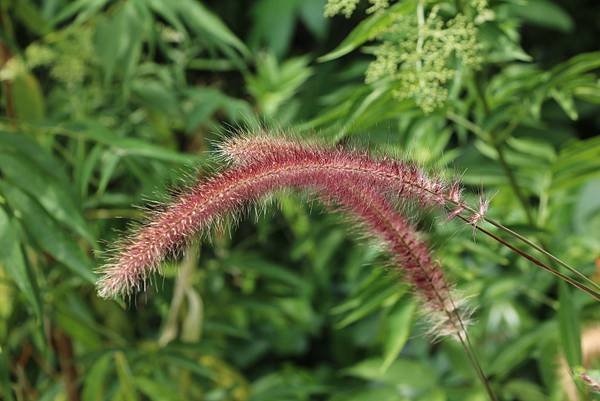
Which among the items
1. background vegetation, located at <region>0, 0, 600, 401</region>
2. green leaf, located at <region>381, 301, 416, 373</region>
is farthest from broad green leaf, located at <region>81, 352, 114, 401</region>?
green leaf, located at <region>381, 301, 416, 373</region>

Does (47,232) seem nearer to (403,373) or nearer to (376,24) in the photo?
(376,24)

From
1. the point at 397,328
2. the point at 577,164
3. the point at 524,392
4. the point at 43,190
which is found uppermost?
the point at 43,190

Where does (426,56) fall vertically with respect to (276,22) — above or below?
above

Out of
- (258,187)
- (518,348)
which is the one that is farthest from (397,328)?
(258,187)

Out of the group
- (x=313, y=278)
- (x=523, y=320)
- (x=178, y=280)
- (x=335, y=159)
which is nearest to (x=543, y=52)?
(x=313, y=278)

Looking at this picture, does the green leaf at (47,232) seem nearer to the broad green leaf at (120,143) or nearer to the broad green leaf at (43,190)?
the broad green leaf at (43,190)

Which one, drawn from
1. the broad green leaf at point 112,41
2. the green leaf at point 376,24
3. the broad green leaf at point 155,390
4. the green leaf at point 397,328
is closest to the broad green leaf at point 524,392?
the green leaf at point 397,328

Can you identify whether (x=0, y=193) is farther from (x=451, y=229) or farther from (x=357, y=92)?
(x=451, y=229)
